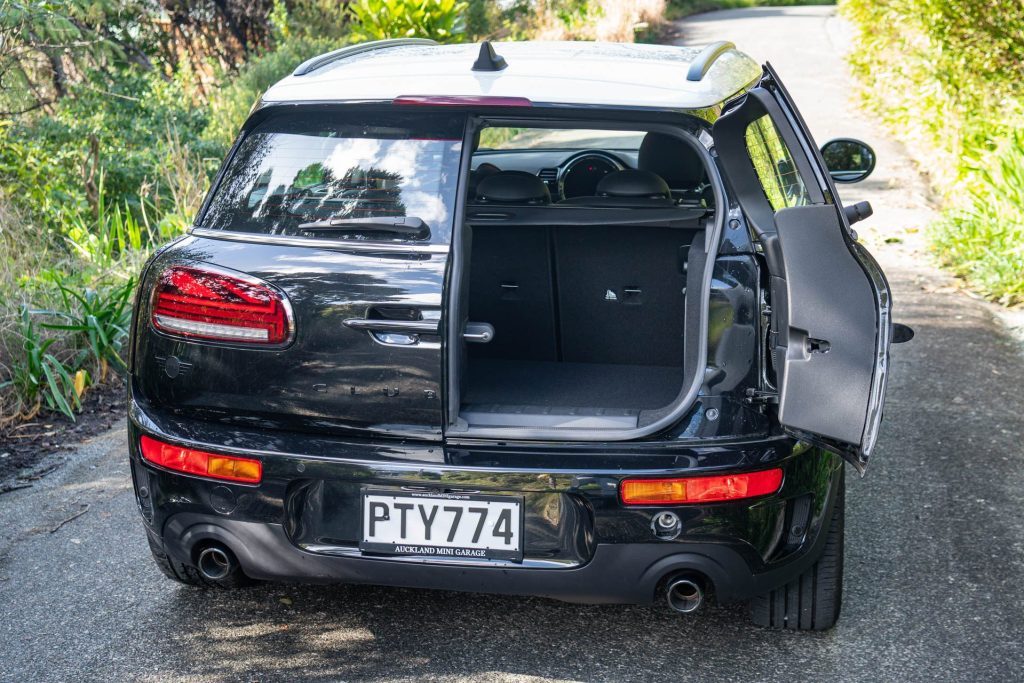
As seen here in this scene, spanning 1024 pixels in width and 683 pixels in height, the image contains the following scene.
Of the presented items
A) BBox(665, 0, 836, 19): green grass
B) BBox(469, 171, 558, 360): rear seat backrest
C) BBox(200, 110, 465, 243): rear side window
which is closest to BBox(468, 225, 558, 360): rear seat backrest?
BBox(469, 171, 558, 360): rear seat backrest

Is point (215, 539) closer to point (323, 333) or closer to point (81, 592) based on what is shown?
point (323, 333)

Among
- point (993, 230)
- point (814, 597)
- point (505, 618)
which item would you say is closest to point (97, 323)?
point (505, 618)

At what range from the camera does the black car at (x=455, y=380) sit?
2.85m

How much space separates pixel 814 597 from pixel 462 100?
5.86 ft

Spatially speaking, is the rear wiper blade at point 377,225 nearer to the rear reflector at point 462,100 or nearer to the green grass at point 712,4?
the rear reflector at point 462,100

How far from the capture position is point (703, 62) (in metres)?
3.25

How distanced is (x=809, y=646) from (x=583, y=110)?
1.72 meters

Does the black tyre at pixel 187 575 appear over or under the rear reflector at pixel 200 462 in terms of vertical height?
under

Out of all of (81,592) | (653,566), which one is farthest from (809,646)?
(81,592)

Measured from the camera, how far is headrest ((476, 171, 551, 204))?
3.98 metres

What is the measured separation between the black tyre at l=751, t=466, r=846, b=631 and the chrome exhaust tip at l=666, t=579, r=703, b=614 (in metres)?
0.40

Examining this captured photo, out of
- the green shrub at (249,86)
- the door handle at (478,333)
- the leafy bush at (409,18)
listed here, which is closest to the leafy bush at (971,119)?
the leafy bush at (409,18)

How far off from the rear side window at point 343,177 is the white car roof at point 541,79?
8 centimetres

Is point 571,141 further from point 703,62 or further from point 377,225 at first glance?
point 377,225
